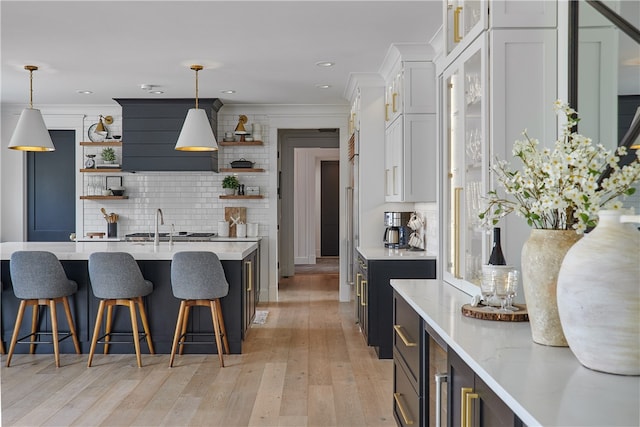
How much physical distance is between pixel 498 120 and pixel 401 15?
85.5 inches

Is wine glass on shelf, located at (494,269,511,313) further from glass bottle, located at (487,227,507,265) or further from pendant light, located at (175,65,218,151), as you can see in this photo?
pendant light, located at (175,65,218,151)

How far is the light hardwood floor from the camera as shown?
3.61 meters

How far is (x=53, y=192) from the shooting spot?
8422 mm

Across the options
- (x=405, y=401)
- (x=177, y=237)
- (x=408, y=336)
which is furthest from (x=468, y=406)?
(x=177, y=237)

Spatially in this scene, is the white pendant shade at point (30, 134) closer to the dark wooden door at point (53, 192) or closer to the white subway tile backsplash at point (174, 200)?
the white subway tile backsplash at point (174, 200)

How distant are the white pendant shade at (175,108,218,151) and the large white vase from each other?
15.1ft

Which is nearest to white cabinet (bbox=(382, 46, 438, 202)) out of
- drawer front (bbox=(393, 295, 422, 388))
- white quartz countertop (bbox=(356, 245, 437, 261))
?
white quartz countertop (bbox=(356, 245, 437, 261))

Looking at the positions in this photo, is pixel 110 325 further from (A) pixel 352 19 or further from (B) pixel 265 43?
(A) pixel 352 19

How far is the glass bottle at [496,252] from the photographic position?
7.48 ft

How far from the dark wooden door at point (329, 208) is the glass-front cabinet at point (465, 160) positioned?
11145 millimetres

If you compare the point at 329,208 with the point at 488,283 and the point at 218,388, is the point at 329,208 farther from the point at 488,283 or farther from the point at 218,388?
the point at 488,283

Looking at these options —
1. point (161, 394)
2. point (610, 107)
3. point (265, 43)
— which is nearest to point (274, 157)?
point (265, 43)

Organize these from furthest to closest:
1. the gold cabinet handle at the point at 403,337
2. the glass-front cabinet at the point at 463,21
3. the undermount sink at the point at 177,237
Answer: the undermount sink at the point at 177,237 → the gold cabinet handle at the point at 403,337 → the glass-front cabinet at the point at 463,21

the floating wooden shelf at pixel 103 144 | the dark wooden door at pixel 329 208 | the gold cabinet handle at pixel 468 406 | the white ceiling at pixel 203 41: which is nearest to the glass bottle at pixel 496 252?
the gold cabinet handle at pixel 468 406
